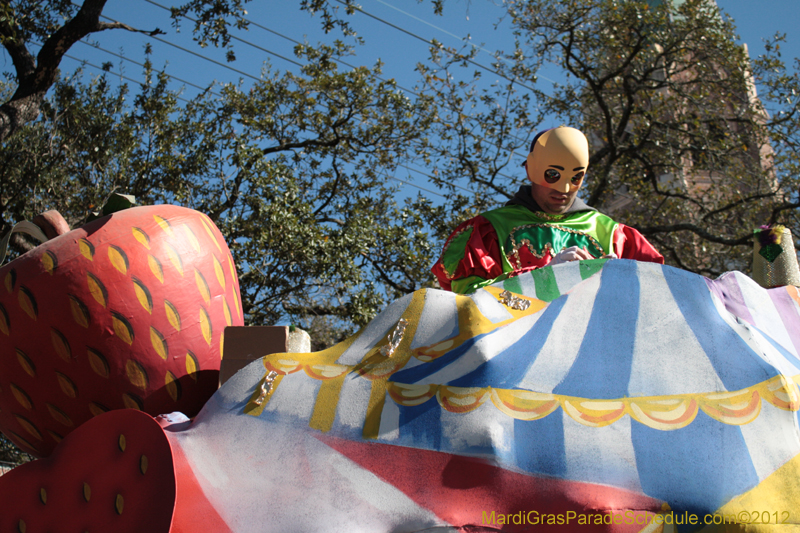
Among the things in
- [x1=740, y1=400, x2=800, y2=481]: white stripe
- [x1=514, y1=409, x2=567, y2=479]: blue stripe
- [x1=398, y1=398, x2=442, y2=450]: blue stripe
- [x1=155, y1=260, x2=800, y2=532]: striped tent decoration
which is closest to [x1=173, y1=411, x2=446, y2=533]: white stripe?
[x1=155, y1=260, x2=800, y2=532]: striped tent decoration

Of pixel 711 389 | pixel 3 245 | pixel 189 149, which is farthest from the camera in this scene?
pixel 189 149

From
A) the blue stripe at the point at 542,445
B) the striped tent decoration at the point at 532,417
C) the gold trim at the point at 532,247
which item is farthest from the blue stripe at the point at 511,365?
the gold trim at the point at 532,247

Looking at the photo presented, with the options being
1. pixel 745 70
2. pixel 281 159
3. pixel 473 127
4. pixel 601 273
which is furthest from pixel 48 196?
pixel 745 70

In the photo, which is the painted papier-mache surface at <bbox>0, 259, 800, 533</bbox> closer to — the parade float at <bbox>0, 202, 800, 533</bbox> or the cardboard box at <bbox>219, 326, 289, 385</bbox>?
the parade float at <bbox>0, 202, 800, 533</bbox>

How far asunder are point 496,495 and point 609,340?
51 cm

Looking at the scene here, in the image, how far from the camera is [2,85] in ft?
30.4

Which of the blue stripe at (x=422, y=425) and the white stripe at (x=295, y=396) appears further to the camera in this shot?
the white stripe at (x=295, y=396)

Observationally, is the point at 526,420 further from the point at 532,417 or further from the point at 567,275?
the point at 567,275

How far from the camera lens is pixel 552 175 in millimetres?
2883

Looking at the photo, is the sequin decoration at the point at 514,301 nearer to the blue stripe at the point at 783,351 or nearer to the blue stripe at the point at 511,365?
the blue stripe at the point at 511,365

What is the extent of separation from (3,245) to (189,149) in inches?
237

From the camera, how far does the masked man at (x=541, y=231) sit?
2834 mm

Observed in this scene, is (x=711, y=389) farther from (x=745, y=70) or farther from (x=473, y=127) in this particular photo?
(x=745, y=70)

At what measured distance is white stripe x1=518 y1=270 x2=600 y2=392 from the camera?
1.72 meters
